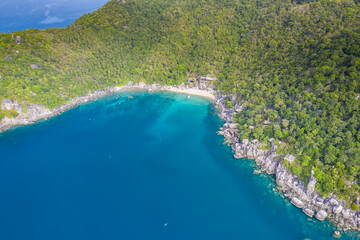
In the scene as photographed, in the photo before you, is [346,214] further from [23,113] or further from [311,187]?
[23,113]

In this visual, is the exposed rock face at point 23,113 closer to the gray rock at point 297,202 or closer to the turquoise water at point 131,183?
the turquoise water at point 131,183

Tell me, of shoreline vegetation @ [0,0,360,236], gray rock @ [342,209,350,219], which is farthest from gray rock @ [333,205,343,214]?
gray rock @ [342,209,350,219]

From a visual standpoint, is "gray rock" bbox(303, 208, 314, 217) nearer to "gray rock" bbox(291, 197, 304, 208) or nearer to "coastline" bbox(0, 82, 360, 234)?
"coastline" bbox(0, 82, 360, 234)

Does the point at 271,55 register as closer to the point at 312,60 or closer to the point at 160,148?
Answer: the point at 312,60

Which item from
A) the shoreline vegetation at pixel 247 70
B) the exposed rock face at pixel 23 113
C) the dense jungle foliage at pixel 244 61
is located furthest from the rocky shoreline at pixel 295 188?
the exposed rock face at pixel 23 113

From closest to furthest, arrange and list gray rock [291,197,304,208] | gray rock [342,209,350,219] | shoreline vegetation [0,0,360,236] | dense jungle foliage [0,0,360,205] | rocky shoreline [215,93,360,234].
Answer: gray rock [342,209,350,219] → rocky shoreline [215,93,360,234] → gray rock [291,197,304,208] → shoreline vegetation [0,0,360,236] → dense jungle foliage [0,0,360,205]
